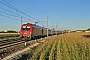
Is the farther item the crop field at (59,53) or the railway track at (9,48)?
the railway track at (9,48)

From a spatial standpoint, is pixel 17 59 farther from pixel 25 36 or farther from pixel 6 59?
pixel 25 36

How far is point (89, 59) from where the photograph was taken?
1295 centimetres

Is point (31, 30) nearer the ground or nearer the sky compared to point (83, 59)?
nearer the sky

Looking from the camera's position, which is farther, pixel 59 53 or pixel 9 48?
pixel 9 48

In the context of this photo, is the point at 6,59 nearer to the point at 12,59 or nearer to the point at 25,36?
the point at 12,59

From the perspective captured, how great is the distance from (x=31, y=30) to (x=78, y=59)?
25.6m

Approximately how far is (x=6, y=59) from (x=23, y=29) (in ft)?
83.1

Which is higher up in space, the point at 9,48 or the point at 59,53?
the point at 9,48

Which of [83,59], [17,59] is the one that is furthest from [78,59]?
[17,59]

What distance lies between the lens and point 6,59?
42.9ft

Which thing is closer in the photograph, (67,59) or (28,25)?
(67,59)

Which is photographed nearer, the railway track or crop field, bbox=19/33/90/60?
crop field, bbox=19/33/90/60

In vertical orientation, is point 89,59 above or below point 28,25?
below

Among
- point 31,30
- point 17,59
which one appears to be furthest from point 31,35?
point 17,59
